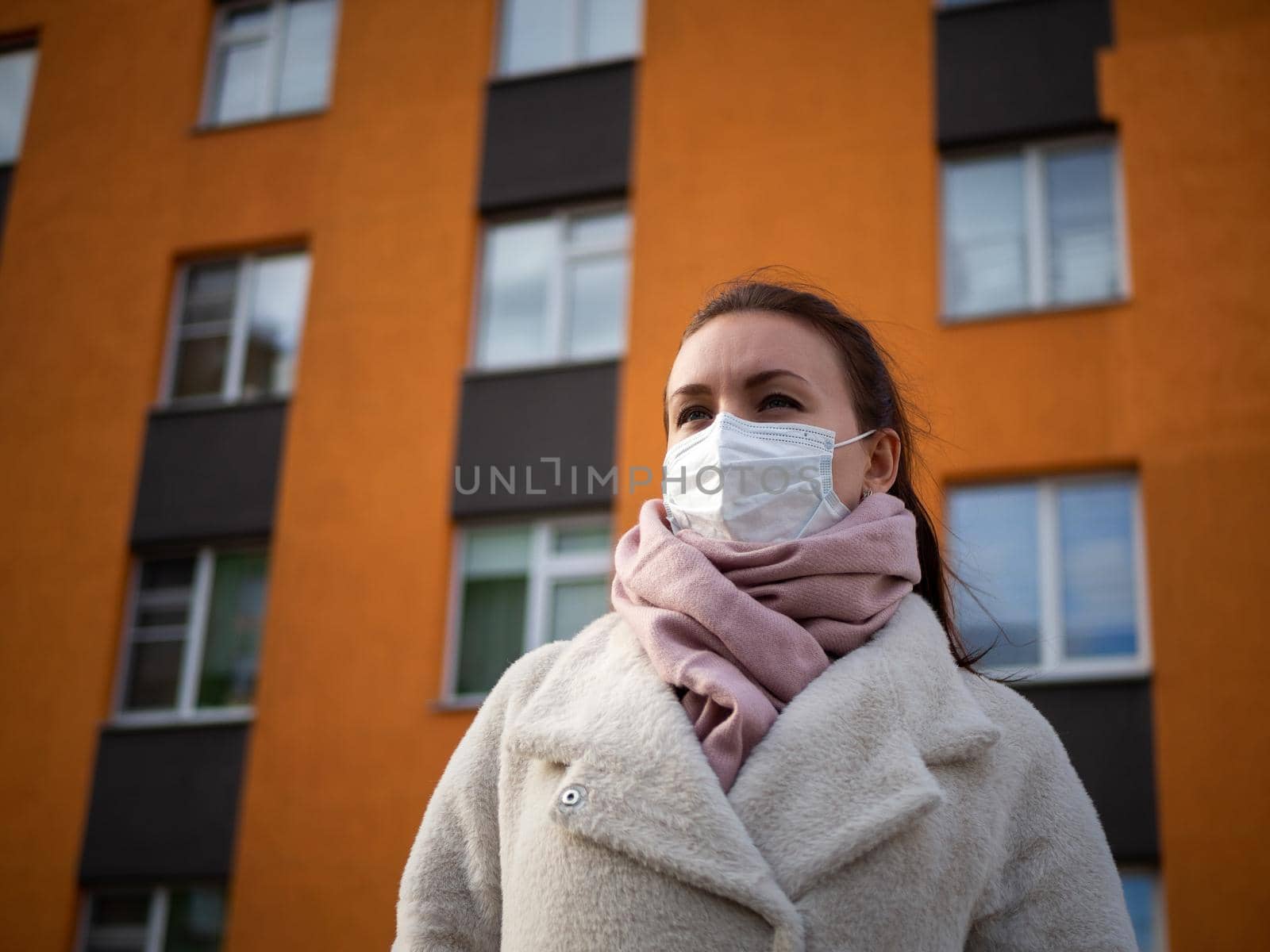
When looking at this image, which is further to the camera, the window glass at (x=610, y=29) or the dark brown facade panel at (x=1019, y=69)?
the window glass at (x=610, y=29)

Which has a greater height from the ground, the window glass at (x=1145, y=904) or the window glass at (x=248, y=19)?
the window glass at (x=248, y=19)

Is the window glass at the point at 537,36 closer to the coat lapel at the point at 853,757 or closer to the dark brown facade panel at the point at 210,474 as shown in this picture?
the dark brown facade panel at the point at 210,474

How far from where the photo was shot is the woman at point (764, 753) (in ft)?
7.47

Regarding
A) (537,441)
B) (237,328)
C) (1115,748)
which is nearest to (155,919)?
(537,441)

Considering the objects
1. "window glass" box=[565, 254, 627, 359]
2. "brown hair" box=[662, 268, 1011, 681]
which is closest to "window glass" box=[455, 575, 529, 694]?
"window glass" box=[565, 254, 627, 359]

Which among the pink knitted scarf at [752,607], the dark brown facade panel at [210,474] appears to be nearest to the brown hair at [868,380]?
the pink knitted scarf at [752,607]

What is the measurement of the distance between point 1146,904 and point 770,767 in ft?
28.2

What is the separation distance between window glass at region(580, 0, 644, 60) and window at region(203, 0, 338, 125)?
268 cm

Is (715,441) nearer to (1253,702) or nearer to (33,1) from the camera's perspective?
(1253,702)

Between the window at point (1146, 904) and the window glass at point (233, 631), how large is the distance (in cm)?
716

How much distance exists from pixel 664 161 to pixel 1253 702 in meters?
6.45

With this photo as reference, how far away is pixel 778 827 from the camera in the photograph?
231 cm

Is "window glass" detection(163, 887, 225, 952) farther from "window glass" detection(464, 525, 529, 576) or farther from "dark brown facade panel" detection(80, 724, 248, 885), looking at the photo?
"window glass" detection(464, 525, 529, 576)

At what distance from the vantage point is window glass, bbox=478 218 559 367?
42.9 ft
